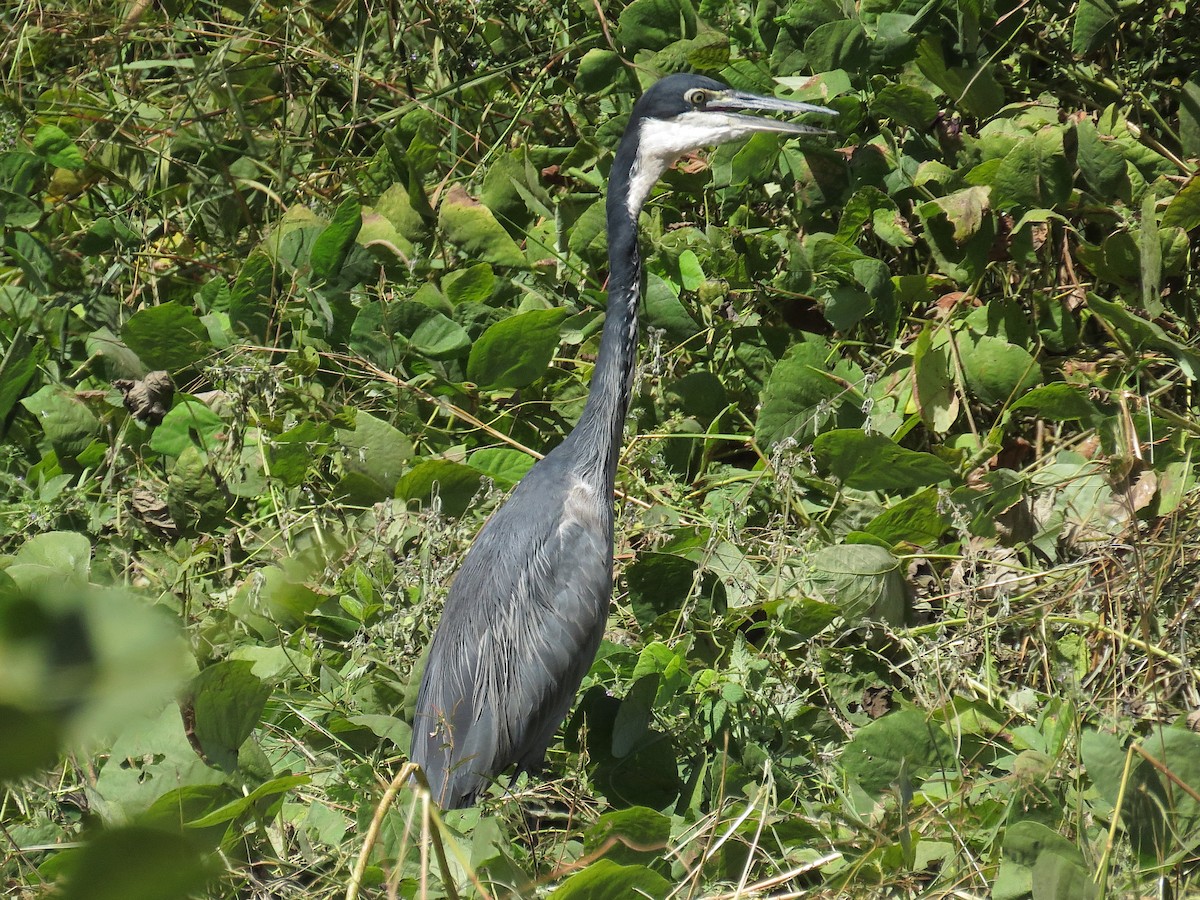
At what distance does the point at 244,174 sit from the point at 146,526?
152 cm

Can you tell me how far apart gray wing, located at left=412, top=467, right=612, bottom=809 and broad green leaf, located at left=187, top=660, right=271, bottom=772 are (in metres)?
0.61

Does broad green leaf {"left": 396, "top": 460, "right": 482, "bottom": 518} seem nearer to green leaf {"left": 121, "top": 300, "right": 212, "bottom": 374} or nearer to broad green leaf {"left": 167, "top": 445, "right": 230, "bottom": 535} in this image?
broad green leaf {"left": 167, "top": 445, "right": 230, "bottom": 535}

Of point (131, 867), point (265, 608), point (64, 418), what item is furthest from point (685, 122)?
point (131, 867)

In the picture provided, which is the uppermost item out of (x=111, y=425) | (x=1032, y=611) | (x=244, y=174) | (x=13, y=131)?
(x=13, y=131)

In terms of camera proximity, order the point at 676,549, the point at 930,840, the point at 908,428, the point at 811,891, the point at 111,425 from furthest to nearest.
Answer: the point at 111,425, the point at 908,428, the point at 676,549, the point at 930,840, the point at 811,891

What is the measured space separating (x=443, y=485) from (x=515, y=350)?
45 cm

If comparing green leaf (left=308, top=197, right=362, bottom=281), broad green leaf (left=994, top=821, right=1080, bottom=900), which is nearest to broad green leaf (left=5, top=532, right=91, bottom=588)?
green leaf (left=308, top=197, right=362, bottom=281)

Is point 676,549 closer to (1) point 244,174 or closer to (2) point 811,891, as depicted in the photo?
(2) point 811,891

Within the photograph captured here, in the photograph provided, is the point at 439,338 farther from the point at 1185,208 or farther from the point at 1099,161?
the point at 1185,208

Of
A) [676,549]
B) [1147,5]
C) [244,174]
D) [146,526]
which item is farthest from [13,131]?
[1147,5]

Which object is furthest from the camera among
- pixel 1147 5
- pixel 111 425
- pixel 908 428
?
pixel 111 425

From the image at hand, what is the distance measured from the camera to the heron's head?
121 inches

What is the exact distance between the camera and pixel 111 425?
3.77 m

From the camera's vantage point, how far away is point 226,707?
209 centimetres
